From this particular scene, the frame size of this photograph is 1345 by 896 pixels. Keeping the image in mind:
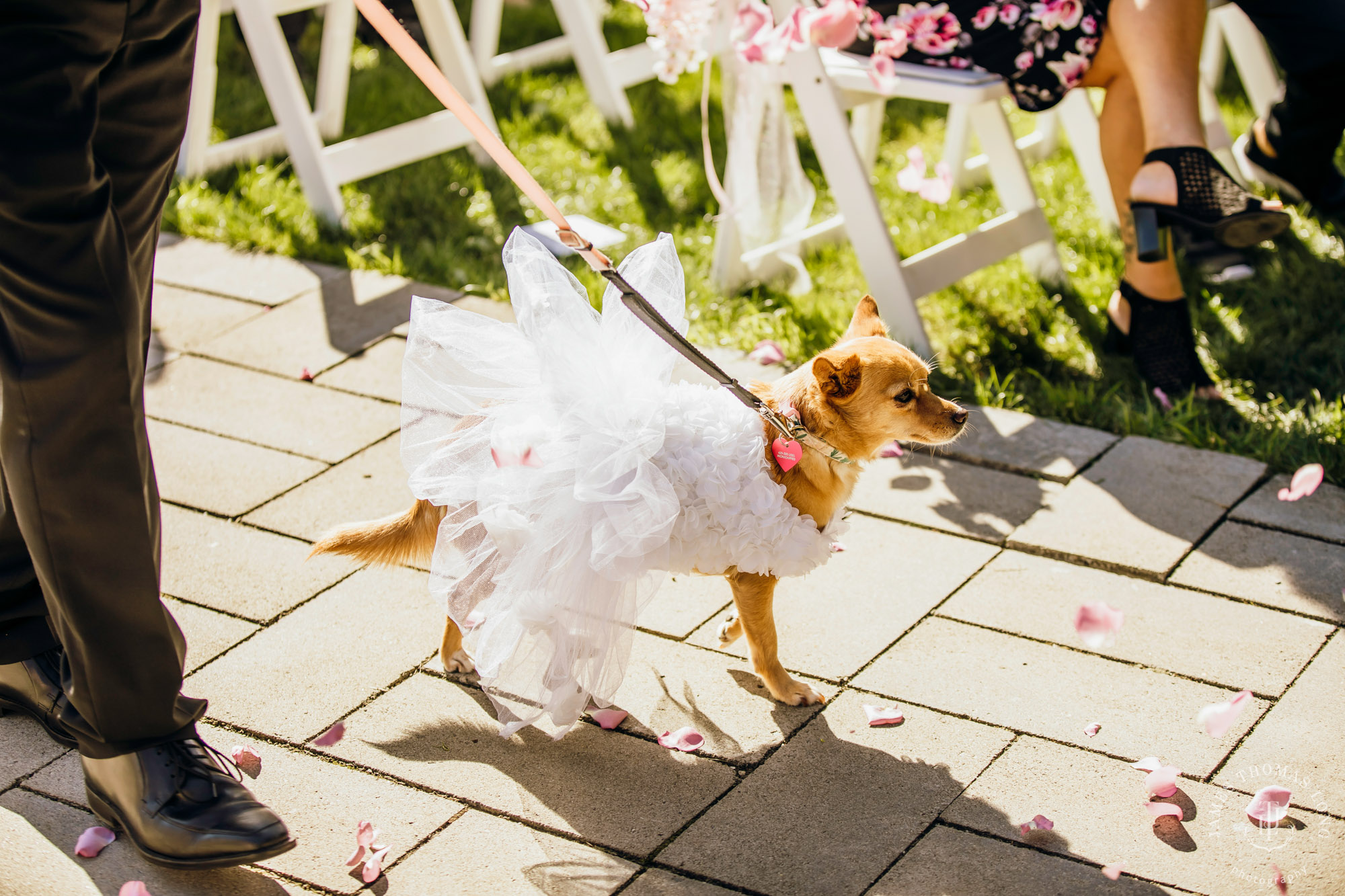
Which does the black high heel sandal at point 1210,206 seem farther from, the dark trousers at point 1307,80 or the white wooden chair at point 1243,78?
the white wooden chair at point 1243,78

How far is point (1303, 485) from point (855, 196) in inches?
54.0

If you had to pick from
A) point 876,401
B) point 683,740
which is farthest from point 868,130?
point 683,740

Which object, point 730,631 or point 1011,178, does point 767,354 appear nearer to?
point 1011,178

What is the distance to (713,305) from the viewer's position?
3623 mm

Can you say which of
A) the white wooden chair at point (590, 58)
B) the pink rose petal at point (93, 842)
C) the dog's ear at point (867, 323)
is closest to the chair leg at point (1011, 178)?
the dog's ear at point (867, 323)

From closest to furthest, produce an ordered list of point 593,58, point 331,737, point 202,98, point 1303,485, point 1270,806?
point 1270,806 → point 331,737 → point 1303,485 → point 202,98 → point 593,58

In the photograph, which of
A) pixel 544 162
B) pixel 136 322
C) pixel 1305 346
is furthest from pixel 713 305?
pixel 136 322

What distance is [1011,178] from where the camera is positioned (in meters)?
3.62

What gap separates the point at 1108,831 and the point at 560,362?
1132 millimetres

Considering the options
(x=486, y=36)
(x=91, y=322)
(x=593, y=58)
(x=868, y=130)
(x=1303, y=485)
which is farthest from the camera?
(x=486, y=36)

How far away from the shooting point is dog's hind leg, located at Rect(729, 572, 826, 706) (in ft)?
6.68

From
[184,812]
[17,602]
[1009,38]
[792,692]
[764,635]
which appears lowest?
[792,692]

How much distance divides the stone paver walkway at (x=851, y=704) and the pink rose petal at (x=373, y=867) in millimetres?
15

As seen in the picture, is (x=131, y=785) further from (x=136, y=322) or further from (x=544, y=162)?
(x=544, y=162)
